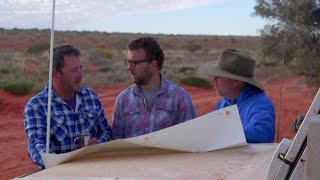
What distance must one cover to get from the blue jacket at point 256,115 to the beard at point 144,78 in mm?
565

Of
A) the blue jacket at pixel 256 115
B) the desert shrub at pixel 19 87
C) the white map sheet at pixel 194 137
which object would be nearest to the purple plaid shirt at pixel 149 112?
the blue jacket at pixel 256 115

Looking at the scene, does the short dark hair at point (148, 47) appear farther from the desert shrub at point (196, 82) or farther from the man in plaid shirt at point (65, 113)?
the desert shrub at point (196, 82)

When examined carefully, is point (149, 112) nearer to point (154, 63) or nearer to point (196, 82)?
point (154, 63)

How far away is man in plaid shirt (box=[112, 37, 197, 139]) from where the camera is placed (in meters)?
3.79

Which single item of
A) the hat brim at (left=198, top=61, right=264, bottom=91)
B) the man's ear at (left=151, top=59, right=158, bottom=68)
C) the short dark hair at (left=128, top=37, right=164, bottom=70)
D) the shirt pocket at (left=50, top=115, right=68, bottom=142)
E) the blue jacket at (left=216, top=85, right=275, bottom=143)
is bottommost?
the shirt pocket at (left=50, top=115, right=68, bottom=142)

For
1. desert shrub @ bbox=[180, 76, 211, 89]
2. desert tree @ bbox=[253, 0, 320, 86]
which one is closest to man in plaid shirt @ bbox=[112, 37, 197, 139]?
desert tree @ bbox=[253, 0, 320, 86]

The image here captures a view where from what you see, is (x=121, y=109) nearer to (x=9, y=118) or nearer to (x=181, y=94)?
(x=181, y=94)

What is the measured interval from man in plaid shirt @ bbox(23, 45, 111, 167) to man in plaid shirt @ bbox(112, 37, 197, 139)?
0.14 meters

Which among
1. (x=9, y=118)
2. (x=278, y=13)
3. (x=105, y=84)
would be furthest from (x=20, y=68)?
(x=278, y=13)

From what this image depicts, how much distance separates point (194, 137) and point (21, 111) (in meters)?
18.2

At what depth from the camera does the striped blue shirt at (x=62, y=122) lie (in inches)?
134

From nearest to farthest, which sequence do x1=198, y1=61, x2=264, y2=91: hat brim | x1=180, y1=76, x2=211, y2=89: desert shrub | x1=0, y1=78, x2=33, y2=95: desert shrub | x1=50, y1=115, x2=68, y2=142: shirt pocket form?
1. x1=50, y1=115, x2=68, y2=142: shirt pocket
2. x1=198, y1=61, x2=264, y2=91: hat brim
3. x1=0, y1=78, x2=33, y2=95: desert shrub
4. x1=180, y1=76, x2=211, y2=89: desert shrub

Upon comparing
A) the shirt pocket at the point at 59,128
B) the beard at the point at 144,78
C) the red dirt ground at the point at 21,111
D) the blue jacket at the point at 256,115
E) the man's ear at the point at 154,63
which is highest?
the man's ear at the point at 154,63

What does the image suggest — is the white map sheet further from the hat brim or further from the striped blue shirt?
the hat brim
